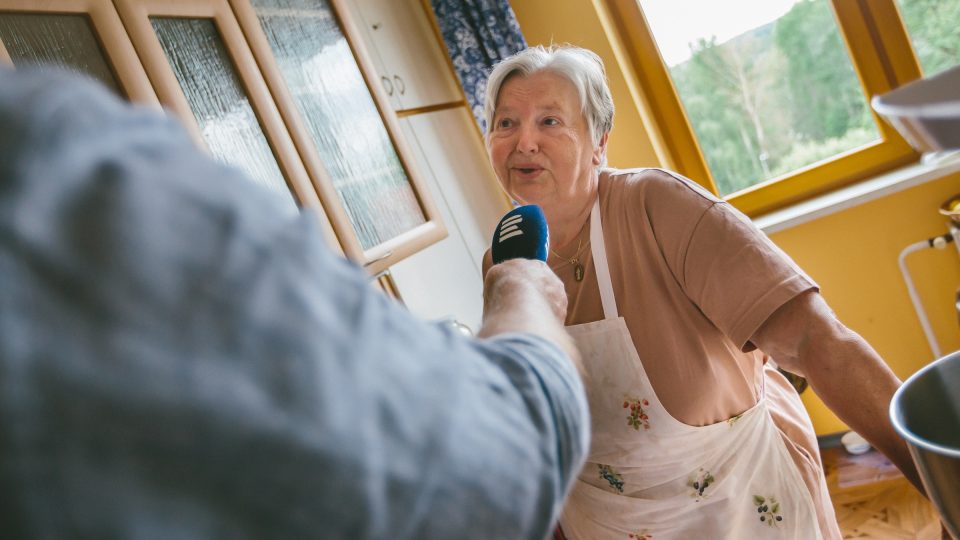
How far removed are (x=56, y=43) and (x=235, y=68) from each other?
39 cm

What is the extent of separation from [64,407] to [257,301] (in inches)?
3.4

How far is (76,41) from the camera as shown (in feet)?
4.10

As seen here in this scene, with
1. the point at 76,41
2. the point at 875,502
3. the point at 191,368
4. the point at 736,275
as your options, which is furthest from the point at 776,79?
the point at 191,368

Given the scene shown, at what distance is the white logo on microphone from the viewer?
0.92 m

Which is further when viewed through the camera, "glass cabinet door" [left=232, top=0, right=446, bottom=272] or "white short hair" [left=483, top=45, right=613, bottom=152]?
"glass cabinet door" [left=232, top=0, right=446, bottom=272]

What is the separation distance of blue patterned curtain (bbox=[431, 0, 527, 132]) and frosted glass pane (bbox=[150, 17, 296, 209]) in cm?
131

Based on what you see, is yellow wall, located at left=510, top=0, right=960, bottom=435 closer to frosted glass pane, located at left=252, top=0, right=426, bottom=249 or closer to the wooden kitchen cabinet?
the wooden kitchen cabinet

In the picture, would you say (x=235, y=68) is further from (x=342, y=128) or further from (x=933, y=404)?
(x=933, y=404)

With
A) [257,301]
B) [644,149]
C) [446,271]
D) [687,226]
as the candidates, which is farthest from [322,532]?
[644,149]

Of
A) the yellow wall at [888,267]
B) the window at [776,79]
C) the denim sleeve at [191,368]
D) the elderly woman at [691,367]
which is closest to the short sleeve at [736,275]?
the elderly woman at [691,367]

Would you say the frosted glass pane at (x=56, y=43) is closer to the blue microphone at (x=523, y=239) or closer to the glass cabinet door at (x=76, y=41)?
the glass cabinet door at (x=76, y=41)

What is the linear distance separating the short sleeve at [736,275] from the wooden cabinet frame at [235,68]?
0.83 metres

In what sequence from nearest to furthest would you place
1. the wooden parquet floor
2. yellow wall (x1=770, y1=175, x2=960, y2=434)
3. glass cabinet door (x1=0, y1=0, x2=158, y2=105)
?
glass cabinet door (x1=0, y1=0, x2=158, y2=105)
the wooden parquet floor
yellow wall (x1=770, y1=175, x2=960, y2=434)

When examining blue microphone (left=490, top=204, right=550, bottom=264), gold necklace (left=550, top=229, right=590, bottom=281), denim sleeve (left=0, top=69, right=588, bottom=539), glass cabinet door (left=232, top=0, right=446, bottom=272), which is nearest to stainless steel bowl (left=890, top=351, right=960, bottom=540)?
blue microphone (left=490, top=204, right=550, bottom=264)
